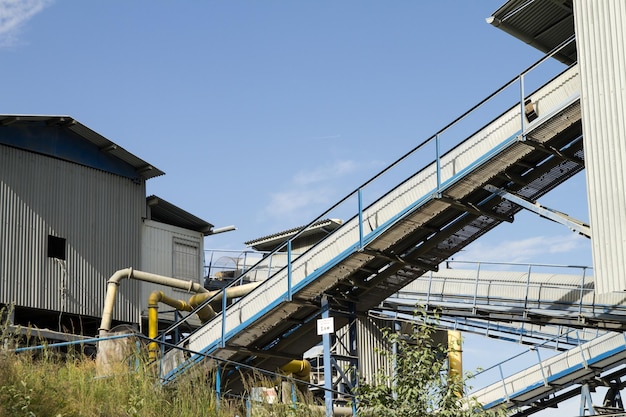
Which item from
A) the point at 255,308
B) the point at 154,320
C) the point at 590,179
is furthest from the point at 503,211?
the point at 154,320

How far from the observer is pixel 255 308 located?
25.3m

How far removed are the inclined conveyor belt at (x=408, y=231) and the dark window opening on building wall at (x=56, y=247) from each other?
6857mm

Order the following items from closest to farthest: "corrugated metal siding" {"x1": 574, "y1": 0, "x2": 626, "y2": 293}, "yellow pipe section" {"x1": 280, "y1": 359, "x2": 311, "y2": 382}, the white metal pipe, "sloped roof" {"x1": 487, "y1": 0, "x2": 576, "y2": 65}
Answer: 1. "corrugated metal siding" {"x1": 574, "y1": 0, "x2": 626, "y2": 293}
2. "sloped roof" {"x1": 487, "y1": 0, "x2": 576, "y2": 65}
3. "yellow pipe section" {"x1": 280, "y1": 359, "x2": 311, "y2": 382}
4. the white metal pipe

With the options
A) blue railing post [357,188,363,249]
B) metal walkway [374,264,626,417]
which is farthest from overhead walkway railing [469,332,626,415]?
blue railing post [357,188,363,249]

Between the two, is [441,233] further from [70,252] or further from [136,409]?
[70,252]

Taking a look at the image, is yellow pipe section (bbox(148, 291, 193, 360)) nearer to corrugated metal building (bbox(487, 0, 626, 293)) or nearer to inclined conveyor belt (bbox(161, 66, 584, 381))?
inclined conveyor belt (bbox(161, 66, 584, 381))

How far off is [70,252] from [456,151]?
14.6 meters

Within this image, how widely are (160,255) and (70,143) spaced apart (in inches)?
198

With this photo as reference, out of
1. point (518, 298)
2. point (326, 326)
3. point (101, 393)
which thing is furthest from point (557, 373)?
point (101, 393)

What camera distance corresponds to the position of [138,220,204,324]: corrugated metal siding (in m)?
33.9

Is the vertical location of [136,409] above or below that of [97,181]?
below

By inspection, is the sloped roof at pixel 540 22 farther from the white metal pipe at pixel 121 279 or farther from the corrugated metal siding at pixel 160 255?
the corrugated metal siding at pixel 160 255

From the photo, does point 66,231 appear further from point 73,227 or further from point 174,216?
point 174,216

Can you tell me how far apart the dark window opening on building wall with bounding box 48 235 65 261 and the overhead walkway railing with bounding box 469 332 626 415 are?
45.0 ft
